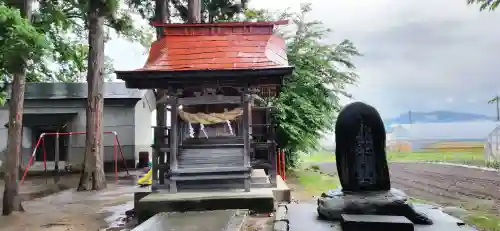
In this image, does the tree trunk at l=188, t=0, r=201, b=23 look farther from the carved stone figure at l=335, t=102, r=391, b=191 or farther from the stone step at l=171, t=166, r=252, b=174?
the carved stone figure at l=335, t=102, r=391, b=191

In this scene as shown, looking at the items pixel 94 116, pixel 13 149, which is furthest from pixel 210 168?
pixel 94 116

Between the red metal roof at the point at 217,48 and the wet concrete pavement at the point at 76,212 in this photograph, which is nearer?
the wet concrete pavement at the point at 76,212

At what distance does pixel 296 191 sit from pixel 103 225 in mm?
6913

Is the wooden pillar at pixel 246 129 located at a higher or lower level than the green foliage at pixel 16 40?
lower

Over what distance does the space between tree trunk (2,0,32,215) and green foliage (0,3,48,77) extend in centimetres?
205

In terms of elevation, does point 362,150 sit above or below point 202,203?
above

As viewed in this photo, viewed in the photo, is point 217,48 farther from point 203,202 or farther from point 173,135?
point 203,202

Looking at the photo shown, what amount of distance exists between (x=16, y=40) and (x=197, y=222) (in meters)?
4.95

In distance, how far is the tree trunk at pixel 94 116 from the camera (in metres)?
15.7

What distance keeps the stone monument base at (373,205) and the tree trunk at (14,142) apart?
773cm

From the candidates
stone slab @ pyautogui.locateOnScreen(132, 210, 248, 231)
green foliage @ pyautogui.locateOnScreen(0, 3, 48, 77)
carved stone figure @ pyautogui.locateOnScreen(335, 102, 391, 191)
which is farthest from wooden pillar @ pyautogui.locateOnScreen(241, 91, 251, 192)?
green foliage @ pyautogui.locateOnScreen(0, 3, 48, 77)

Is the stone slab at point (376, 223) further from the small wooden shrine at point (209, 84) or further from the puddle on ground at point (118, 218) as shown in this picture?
the puddle on ground at point (118, 218)

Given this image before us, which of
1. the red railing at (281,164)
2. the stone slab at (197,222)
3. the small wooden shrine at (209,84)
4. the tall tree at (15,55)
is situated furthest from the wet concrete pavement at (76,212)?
the red railing at (281,164)

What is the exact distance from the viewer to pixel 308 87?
765 inches
